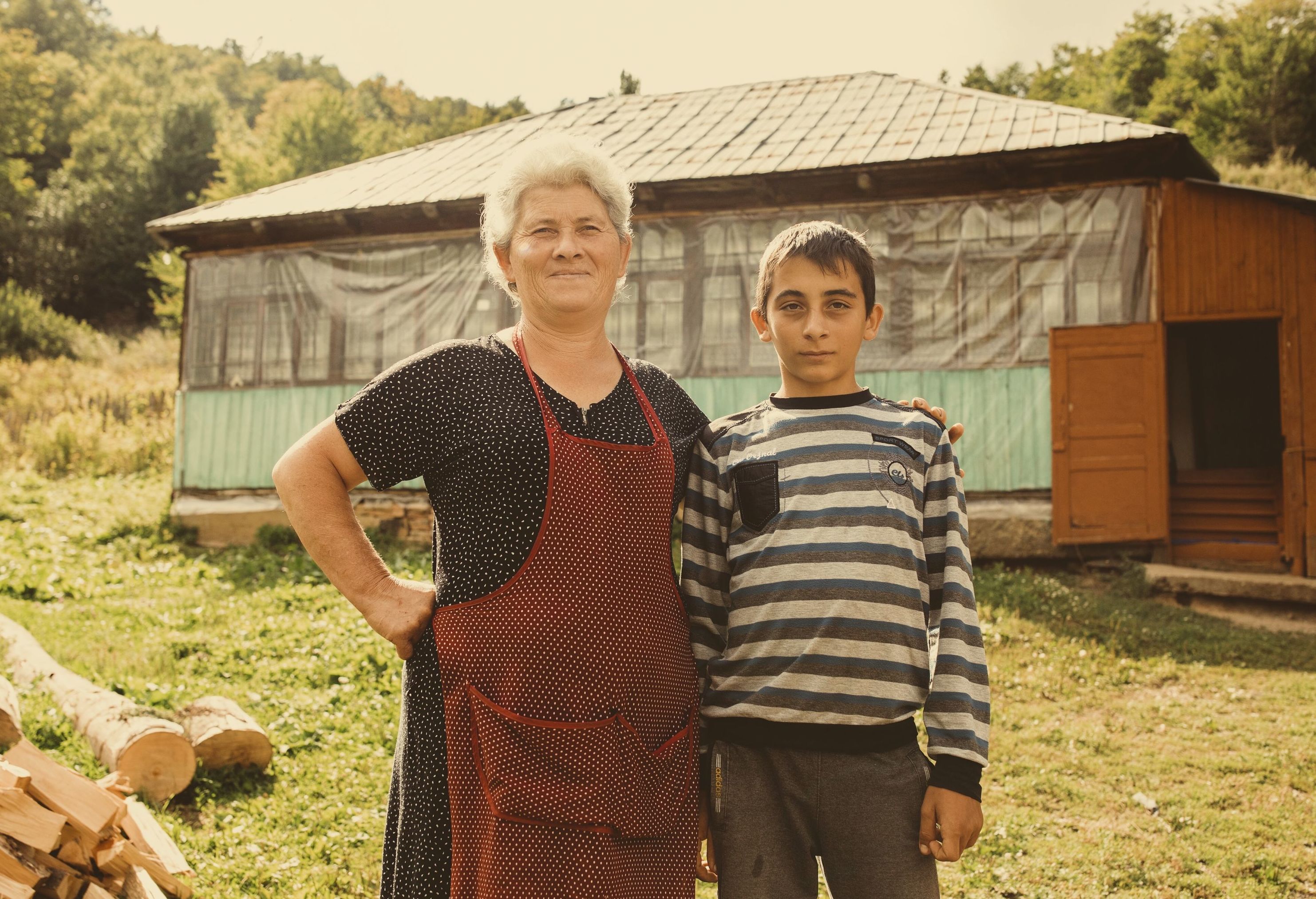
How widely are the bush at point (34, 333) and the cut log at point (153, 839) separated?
21.4 meters

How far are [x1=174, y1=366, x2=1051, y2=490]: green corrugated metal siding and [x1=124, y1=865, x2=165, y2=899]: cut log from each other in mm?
6121

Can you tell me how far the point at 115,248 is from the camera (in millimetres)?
27031

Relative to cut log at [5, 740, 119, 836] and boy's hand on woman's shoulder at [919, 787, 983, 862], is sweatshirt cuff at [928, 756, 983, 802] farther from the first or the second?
cut log at [5, 740, 119, 836]

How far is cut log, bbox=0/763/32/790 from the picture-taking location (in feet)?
9.46

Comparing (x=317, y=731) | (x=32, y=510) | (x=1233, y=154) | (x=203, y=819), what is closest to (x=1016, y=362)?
(x=317, y=731)

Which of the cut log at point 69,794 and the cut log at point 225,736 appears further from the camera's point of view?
the cut log at point 225,736

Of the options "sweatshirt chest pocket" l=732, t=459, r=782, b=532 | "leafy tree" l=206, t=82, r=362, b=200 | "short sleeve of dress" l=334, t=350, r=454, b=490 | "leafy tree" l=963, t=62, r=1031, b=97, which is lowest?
"sweatshirt chest pocket" l=732, t=459, r=782, b=532

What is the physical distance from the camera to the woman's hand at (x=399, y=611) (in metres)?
1.77

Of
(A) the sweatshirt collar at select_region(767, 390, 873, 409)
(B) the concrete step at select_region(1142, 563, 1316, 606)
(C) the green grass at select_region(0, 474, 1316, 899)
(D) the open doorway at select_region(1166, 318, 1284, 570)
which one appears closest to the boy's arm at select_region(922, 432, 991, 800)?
(A) the sweatshirt collar at select_region(767, 390, 873, 409)

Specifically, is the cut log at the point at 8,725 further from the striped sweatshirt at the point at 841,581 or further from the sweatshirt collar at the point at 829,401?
the sweatshirt collar at the point at 829,401

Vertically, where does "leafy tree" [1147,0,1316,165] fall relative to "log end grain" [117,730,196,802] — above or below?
above

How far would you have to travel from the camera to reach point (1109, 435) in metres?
8.54

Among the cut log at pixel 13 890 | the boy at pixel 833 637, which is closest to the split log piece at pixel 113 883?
the cut log at pixel 13 890

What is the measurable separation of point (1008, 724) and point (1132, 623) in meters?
2.42
